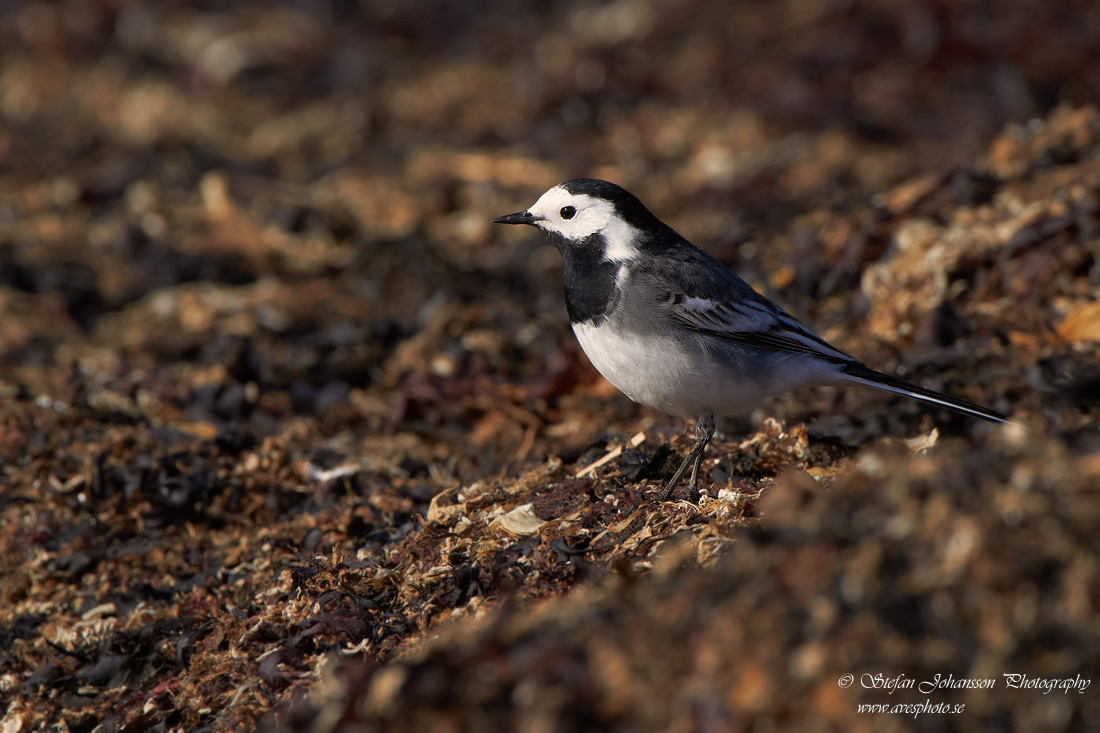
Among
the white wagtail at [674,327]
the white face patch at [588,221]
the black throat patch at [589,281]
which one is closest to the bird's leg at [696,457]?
the white wagtail at [674,327]

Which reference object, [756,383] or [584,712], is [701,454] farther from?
[584,712]

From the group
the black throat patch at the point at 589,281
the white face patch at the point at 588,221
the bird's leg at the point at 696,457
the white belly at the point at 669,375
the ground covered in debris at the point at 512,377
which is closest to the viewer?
the ground covered in debris at the point at 512,377

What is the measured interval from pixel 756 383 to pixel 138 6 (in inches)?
389

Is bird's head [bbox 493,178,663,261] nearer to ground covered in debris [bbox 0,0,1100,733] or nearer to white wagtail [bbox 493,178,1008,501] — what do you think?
white wagtail [bbox 493,178,1008,501]

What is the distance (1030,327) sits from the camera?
5.20 meters

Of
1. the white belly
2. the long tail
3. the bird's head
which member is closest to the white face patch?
the bird's head

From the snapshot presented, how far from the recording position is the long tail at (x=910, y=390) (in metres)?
4.03

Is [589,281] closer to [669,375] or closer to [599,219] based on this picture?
[599,219]

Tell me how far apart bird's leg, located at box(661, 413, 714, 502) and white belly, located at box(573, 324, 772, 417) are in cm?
5

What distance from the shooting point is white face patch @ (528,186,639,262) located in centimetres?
454

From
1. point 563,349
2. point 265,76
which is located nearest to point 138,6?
point 265,76

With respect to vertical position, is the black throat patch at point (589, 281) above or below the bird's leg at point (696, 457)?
above

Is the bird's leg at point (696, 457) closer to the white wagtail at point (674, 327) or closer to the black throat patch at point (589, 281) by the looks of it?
the white wagtail at point (674, 327)

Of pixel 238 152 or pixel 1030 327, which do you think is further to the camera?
pixel 238 152
